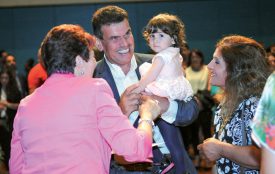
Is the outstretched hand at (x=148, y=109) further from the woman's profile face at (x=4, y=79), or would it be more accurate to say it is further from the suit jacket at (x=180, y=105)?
the woman's profile face at (x=4, y=79)

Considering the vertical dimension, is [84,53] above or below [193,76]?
above

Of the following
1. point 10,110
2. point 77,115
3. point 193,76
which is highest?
point 77,115

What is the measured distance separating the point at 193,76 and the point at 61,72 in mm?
4563

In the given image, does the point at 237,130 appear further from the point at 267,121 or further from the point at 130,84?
the point at 267,121

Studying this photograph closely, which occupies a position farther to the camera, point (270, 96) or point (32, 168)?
point (32, 168)

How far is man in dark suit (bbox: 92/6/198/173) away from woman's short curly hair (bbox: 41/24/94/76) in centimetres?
66

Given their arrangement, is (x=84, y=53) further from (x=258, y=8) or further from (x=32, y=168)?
(x=258, y=8)

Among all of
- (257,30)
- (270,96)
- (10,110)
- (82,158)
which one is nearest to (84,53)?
(82,158)

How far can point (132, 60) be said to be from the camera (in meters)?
2.84

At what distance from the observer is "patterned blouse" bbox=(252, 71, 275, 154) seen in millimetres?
1227

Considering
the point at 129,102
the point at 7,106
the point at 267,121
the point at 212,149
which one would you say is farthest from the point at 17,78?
the point at 267,121

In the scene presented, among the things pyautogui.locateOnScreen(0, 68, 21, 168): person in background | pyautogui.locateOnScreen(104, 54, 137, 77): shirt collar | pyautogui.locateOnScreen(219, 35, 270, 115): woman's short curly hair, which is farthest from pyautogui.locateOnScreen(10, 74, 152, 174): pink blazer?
pyautogui.locateOnScreen(0, 68, 21, 168): person in background

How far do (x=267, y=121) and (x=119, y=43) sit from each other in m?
1.64

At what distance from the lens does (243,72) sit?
2.34 m
